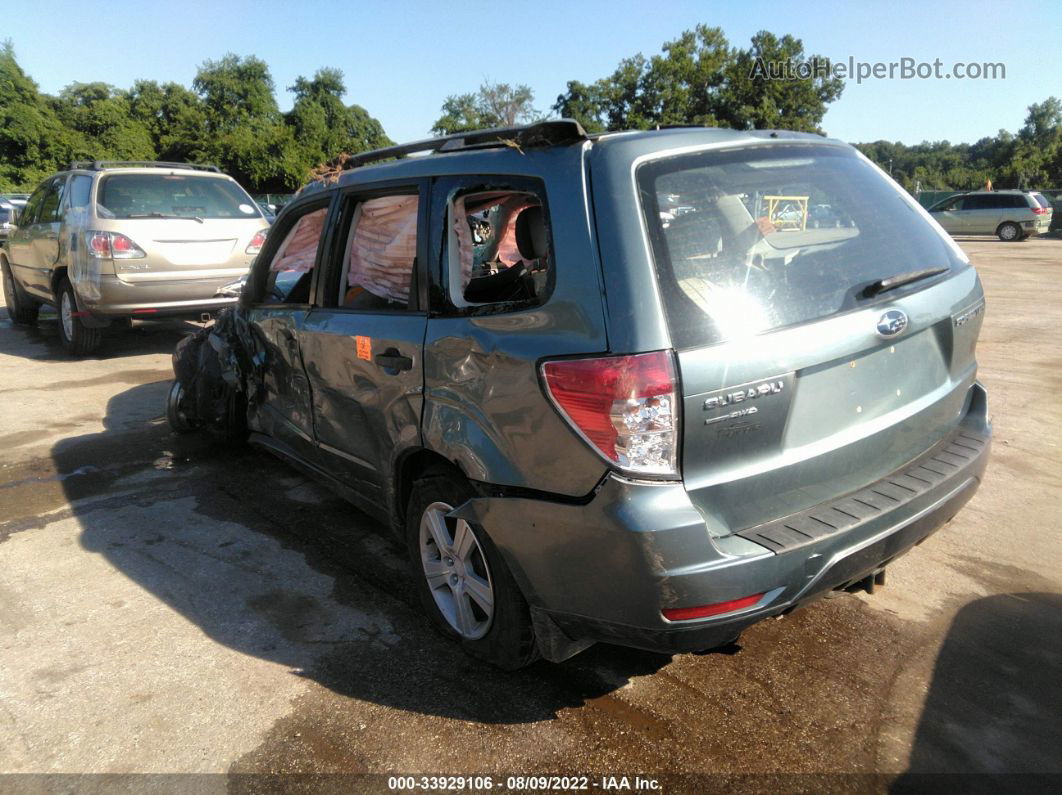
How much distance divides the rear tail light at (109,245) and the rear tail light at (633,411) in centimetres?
714

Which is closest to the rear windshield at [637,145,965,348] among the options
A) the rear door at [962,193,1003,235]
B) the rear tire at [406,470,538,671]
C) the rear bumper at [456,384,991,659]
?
the rear bumper at [456,384,991,659]

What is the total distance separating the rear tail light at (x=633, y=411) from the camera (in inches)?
84.5

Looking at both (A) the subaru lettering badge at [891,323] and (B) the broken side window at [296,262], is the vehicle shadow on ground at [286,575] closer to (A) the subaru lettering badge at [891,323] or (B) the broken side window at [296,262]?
(B) the broken side window at [296,262]

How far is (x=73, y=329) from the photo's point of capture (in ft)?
28.0

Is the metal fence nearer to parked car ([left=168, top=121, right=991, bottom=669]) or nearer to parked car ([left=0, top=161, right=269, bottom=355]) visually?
parked car ([left=0, top=161, right=269, bottom=355])

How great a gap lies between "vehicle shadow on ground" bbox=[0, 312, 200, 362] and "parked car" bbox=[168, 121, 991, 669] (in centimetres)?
665

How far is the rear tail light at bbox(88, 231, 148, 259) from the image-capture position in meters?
7.76

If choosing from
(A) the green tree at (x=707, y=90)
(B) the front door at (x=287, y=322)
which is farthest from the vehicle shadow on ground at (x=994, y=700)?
(A) the green tree at (x=707, y=90)

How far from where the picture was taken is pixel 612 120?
6019 cm

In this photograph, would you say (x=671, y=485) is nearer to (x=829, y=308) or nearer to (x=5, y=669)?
(x=829, y=308)

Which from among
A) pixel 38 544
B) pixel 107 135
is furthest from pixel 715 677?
pixel 107 135

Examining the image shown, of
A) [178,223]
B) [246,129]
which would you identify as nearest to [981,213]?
[178,223]

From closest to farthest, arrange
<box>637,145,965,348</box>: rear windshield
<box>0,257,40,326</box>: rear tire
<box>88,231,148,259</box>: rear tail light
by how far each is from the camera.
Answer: <box>637,145,965,348</box>: rear windshield, <box>88,231,148,259</box>: rear tail light, <box>0,257,40,326</box>: rear tire

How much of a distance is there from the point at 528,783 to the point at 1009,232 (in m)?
31.4
